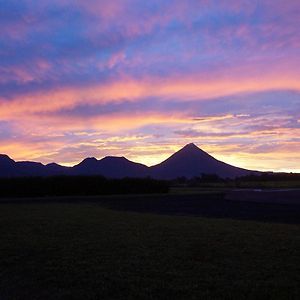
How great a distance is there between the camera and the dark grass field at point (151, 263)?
8422 millimetres

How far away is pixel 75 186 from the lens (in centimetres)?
Answer: 5553

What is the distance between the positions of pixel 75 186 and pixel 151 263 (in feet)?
149

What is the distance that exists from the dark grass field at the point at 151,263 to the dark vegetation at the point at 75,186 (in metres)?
36.0

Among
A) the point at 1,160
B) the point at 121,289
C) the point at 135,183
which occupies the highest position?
the point at 1,160

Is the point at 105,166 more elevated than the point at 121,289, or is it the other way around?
the point at 105,166

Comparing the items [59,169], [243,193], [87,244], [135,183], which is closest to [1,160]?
[59,169]

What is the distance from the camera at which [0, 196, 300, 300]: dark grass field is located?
27.6 ft

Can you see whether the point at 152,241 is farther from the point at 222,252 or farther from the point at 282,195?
the point at 282,195

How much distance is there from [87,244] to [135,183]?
4527cm

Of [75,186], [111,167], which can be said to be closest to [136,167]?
[111,167]

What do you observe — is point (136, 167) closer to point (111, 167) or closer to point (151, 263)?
point (111, 167)

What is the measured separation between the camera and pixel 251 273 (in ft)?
31.2

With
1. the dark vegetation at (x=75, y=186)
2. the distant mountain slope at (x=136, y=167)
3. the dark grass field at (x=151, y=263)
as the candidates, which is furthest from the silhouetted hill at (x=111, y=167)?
the dark grass field at (x=151, y=263)

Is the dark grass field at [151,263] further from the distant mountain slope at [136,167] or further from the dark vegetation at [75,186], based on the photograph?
the distant mountain slope at [136,167]
